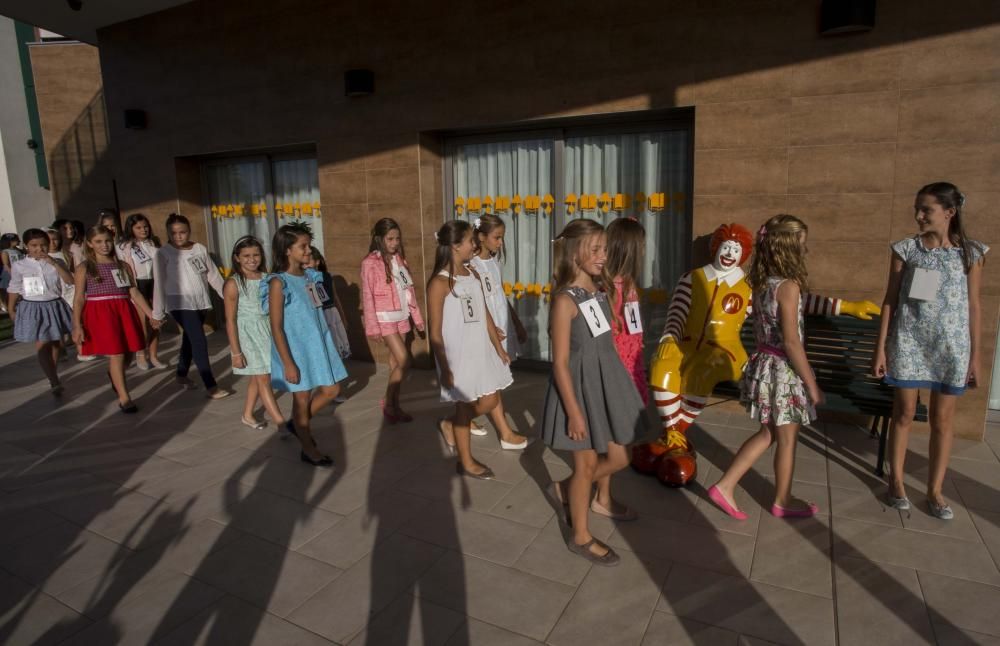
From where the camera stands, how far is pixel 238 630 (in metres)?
2.55

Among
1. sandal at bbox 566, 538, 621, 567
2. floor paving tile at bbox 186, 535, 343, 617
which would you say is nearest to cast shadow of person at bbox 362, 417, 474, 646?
floor paving tile at bbox 186, 535, 343, 617

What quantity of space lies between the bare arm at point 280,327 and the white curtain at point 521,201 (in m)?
2.98

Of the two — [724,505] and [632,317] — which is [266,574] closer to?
[632,317]

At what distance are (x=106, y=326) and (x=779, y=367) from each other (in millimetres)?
5378

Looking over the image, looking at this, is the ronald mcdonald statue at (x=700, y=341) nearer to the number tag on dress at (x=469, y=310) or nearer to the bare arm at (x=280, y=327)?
the number tag on dress at (x=469, y=310)

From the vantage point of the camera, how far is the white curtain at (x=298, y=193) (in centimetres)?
758

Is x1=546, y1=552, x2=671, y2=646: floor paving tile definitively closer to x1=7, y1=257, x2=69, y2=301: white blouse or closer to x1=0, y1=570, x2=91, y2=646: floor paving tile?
x1=0, y1=570, x2=91, y2=646: floor paving tile

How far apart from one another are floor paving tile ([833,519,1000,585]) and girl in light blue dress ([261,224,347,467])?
3196 mm

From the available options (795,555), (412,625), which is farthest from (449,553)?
(795,555)

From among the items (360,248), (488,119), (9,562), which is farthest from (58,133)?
(9,562)

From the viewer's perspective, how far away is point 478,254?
4348mm

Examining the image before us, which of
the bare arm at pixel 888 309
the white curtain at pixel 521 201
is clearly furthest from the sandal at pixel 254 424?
the bare arm at pixel 888 309

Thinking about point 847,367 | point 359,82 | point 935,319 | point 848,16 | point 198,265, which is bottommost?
point 847,367

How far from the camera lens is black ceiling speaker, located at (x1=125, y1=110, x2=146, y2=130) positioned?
8.05 m
